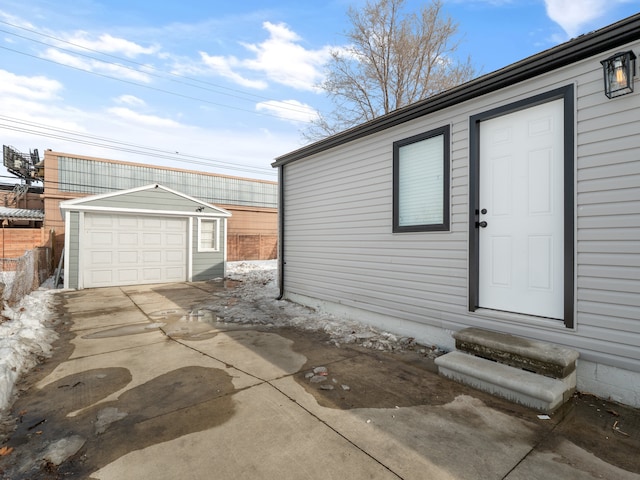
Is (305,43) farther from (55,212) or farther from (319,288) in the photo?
(55,212)

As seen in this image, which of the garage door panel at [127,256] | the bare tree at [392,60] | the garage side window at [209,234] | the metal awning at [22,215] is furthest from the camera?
the metal awning at [22,215]

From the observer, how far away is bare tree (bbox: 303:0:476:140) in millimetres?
11812

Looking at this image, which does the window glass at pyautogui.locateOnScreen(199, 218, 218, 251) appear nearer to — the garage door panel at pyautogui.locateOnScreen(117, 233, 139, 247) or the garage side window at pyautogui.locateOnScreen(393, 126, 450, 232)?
the garage door panel at pyautogui.locateOnScreen(117, 233, 139, 247)

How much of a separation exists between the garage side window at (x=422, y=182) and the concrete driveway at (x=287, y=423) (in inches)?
68.4

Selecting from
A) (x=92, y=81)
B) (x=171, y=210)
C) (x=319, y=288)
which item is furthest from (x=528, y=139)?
(x=92, y=81)

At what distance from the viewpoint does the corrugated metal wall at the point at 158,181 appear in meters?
15.5

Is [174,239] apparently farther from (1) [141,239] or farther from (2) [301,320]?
(2) [301,320]

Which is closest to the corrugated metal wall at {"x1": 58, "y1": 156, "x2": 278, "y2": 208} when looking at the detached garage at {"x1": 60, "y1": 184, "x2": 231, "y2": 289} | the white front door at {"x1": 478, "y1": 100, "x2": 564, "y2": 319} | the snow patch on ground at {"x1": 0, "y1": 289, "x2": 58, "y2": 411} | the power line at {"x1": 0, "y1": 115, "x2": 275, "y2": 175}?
the power line at {"x1": 0, "y1": 115, "x2": 275, "y2": 175}

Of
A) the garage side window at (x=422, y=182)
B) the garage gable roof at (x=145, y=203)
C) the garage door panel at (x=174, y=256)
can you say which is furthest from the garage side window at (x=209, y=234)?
the garage side window at (x=422, y=182)

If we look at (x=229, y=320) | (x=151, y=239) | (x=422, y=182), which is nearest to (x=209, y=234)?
(x=151, y=239)

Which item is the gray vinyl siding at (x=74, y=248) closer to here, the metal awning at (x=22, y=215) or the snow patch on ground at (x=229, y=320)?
the snow patch on ground at (x=229, y=320)

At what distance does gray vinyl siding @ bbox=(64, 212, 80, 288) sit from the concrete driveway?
246 inches

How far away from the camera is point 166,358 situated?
11.8 ft

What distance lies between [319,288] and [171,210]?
262 inches
